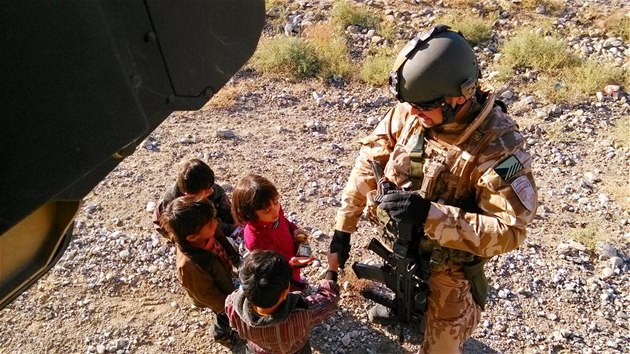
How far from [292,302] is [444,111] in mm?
1199

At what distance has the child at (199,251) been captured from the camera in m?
2.92

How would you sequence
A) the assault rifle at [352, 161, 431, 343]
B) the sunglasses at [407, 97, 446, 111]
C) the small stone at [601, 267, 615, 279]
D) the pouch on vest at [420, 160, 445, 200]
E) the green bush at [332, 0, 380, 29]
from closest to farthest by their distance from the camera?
the sunglasses at [407, 97, 446, 111] < the pouch on vest at [420, 160, 445, 200] < the assault rifle at [352, 161, 431, 343] < the small stone at [601, 267, 615, 279] < the green bush at [332, 0, 380, 29]

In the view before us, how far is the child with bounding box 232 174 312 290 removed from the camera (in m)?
3.02

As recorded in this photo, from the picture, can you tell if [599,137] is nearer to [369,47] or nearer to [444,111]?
[369,47]

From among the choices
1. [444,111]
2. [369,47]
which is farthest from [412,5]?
[444,111]

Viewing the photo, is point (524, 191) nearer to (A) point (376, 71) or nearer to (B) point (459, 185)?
(B) point (459, 185)

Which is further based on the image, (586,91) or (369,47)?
(369,47)

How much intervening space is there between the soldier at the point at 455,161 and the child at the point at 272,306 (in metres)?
0.59

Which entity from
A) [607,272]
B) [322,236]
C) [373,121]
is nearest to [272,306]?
[322,236]

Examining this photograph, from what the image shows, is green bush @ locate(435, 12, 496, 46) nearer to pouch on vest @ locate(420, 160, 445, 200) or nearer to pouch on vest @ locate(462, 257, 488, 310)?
pouch on vest @ locate(462, 257, 488, 310)

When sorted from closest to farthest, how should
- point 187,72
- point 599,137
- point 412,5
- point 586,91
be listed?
point 187,72
point 599,137
point 586,91
point 412,5

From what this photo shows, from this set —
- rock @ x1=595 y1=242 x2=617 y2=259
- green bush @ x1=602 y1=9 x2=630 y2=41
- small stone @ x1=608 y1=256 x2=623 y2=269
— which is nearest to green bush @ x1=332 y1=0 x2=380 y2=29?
green bush @ x1=602 y1=9 x2=630 y2=41

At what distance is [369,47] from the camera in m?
7.51

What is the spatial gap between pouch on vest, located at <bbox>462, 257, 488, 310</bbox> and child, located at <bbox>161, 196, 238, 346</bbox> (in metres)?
1.36
